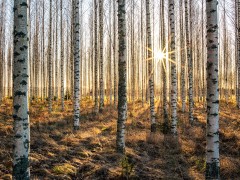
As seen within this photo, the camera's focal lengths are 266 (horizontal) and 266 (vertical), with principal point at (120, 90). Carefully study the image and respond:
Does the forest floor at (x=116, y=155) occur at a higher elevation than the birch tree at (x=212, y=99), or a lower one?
lower

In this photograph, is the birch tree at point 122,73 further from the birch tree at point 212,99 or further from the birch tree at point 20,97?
the birch tree at point 20,97

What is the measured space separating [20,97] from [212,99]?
3.87m

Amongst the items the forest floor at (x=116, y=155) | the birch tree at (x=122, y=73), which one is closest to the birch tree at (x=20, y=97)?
the forest floor at (x=116, y=155)

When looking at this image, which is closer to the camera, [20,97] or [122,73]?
[20,97]

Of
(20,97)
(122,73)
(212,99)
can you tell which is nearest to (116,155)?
(122,73)

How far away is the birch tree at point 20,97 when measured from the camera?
4.72m

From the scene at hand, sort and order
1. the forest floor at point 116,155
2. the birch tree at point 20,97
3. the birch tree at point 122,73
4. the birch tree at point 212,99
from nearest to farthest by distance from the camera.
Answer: the birch tree at point 20,97 → the birch tree at point 212,99 → the forest floor at point 116,155 → the birch tree at point 122,73

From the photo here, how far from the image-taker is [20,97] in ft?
15.8

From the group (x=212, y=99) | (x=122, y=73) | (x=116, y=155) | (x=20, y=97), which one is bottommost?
(x=116, y=155)

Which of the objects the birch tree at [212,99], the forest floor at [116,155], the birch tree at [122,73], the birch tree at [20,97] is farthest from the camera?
the birch tree at [122,73]

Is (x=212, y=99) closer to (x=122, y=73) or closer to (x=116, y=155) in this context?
(x=122, y=73)

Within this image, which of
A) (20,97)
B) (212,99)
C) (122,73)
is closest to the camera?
(20,97)

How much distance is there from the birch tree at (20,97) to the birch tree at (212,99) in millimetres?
3680

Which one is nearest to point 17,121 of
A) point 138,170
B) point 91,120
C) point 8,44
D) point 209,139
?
point 138,170
